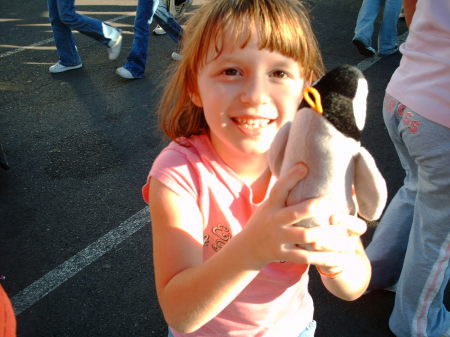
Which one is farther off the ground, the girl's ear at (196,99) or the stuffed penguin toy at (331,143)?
the stuffed penguin toy at (331,143)

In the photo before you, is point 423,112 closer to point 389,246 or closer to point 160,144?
point 389,246

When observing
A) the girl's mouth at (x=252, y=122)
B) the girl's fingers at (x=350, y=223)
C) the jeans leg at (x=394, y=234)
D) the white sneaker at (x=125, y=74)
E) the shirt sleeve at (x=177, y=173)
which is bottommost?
the white sneaker at (x=125, y=74)

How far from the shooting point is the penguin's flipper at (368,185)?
0.99 m

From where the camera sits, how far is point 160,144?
14.4 feet

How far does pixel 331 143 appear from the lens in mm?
931

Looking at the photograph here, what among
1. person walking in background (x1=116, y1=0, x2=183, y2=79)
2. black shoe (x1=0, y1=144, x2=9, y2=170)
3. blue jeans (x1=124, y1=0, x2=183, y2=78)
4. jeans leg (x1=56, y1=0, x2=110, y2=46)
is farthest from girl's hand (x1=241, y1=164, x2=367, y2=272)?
jeans leg (x1=56, y1=0, x2=110, y2=46)

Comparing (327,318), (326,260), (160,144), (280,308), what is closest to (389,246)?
(327,318)

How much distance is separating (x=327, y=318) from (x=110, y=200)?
5.90 ft

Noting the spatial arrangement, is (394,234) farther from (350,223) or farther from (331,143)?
(331,143)

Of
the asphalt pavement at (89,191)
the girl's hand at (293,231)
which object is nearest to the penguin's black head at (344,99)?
the girl's hand at (293,231)

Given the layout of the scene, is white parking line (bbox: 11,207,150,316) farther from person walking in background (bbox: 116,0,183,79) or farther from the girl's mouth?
person walking in background (bbox: 116,0,183,79)

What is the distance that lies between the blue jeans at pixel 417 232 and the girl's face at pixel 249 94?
2.95 feet

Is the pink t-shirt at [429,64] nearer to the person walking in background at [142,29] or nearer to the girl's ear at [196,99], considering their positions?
the girl's ear at [196,99]

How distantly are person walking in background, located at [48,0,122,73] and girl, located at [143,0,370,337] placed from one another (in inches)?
174
